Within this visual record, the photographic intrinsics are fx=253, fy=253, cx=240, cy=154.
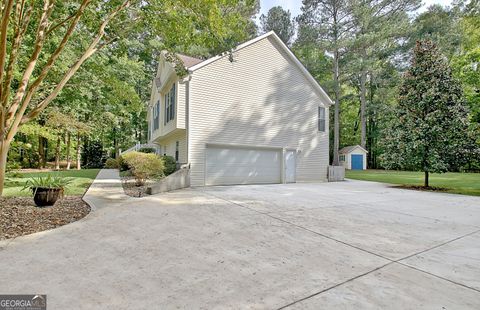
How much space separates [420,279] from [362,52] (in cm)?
2718

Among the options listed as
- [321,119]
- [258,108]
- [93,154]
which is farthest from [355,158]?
[93,154]

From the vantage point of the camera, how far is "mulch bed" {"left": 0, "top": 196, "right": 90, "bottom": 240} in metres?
4.46

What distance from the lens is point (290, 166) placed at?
14.2 metres

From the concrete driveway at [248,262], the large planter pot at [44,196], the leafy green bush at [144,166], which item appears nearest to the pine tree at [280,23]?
the leafy green bush at [144,166]

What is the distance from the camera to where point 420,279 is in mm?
2783

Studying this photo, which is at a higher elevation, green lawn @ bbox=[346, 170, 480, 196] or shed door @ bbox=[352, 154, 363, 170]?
shed door @ bbox=[352, 154, 363, 170]

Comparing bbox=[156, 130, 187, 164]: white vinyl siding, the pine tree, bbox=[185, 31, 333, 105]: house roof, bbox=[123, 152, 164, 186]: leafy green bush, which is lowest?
bbox=[123, 152, 164, 186]: leafy green bush

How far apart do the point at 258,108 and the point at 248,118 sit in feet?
2.71

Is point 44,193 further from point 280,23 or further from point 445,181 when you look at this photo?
point 280,23

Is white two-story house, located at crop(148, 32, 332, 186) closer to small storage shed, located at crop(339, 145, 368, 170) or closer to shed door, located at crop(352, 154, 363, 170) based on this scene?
small storage shed, located at crop(339, 145, 368, 170)

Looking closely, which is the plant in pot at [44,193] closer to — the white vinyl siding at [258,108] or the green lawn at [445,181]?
the white vinyl siding at [258,108]

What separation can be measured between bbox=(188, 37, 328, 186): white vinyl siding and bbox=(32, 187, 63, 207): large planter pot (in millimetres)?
5662

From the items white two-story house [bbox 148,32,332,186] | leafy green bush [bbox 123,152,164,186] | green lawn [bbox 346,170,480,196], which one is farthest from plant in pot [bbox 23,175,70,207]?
green lawn [bbox 346,170,480,196]

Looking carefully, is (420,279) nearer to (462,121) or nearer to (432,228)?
(432,228)
